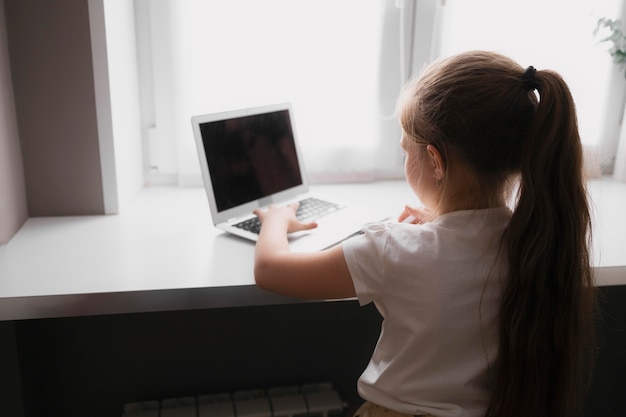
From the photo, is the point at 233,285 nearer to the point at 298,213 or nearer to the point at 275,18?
the point at 298,213

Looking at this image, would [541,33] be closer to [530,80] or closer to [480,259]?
[530,80]

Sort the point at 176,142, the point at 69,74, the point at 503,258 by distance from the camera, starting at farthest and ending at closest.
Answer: the point at 176,142
the point at 69,74
the point at 503,258

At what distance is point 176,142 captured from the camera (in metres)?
1.51

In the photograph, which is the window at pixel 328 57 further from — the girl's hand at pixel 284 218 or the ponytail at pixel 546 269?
the ponytail at pixel 546 269

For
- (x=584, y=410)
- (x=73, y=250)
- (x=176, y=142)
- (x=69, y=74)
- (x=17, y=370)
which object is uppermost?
(x=69, y=74)

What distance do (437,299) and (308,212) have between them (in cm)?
51

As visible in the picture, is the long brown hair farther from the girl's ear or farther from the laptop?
the laptop

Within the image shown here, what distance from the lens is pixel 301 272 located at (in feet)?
2.91

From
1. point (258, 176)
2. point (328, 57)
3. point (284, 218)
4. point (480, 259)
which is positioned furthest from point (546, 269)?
point (328, 57)

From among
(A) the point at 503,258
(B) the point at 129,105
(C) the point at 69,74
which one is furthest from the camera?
(B) the point at 129,105

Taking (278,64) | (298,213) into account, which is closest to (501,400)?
(298,213)

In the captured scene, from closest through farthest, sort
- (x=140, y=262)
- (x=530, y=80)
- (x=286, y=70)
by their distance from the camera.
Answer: (x=530, y=80)
(x=140, y=262)
(x=286, y=70)

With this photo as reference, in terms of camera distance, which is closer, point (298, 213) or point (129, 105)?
point (298, 213)

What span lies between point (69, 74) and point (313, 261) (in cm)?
67
